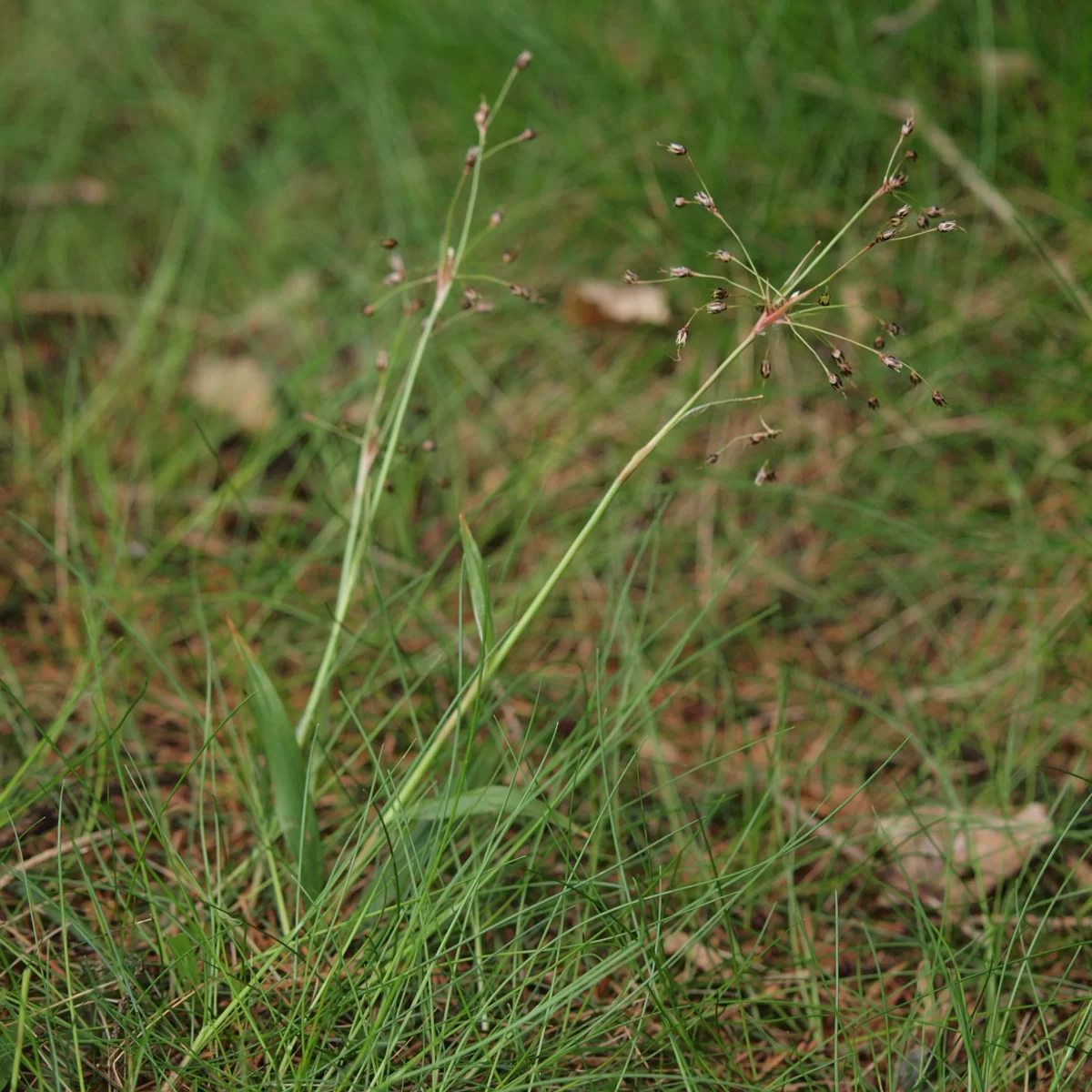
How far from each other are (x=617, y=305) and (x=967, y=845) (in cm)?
127

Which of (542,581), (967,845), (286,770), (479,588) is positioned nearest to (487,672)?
(479,588)

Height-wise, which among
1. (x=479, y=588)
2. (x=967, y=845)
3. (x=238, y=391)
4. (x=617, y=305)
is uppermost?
(x=479, y=588)

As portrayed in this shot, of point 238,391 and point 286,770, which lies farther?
point 238,391

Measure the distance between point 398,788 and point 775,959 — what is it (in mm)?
619

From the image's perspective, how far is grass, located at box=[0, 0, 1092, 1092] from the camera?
3.77 feet

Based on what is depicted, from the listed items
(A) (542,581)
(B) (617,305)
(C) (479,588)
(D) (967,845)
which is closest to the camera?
(C) (479,588)

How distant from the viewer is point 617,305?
2143 mm

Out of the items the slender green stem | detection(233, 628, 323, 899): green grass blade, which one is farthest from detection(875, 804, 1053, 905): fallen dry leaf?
detection(233, 628, 323, 899): green grass blade

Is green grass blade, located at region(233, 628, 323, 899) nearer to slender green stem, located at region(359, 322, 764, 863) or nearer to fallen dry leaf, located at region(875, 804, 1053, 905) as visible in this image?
slender green stem, located at region(359, 322, 764, 863)

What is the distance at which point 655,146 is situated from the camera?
2.12 metres

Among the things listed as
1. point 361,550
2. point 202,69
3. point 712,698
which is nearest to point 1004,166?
point 712,698

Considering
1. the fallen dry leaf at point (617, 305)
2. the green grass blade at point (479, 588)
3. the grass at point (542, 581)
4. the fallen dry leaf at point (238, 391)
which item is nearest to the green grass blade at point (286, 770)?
the grass at point (542, 581)

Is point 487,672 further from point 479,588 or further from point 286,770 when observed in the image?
point 286,770

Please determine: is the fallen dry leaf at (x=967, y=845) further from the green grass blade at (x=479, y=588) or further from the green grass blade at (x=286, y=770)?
the green grass blade at (x=286, y=770)
